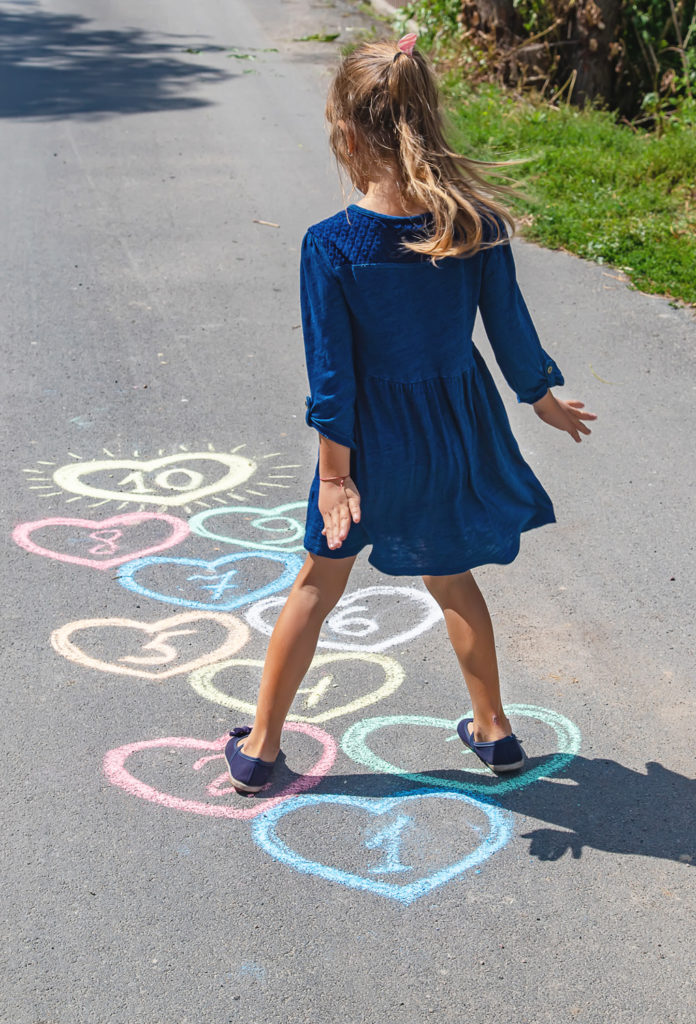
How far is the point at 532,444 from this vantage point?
4.67 m

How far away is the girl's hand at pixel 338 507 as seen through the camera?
2.40 meters

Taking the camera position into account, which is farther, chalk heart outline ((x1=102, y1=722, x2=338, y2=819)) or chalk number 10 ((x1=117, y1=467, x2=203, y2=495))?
chalk number 10 ((x1=117, y1=467, x2=203, y2=495))

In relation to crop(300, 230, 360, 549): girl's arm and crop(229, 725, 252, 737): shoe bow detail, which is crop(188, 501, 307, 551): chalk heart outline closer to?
crop(229, 725, 252, 737): shoe bow detail

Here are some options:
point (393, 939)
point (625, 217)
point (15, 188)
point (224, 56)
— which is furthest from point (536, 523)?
point (224, 56)

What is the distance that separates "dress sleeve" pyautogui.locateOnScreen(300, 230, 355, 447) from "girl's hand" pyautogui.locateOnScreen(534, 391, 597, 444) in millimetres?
509

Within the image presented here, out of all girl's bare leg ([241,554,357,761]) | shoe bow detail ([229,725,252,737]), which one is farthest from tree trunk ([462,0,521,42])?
shoe bow detail ([229,725,252,737])

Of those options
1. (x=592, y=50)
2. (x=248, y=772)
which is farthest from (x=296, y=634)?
(x=592, y=50)

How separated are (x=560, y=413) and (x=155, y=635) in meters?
1.46

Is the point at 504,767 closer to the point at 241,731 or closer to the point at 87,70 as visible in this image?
the point at 241,731

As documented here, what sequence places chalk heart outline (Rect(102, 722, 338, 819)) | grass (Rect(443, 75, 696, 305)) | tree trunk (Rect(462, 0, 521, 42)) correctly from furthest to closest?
tree trunk (Rect(462, 0, 521, 42)), grass (Rect(443, 75, 696, 305)), chalk heart outline (Rect(102, 722, 338, 819))

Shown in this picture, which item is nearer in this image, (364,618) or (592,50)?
(364,618)

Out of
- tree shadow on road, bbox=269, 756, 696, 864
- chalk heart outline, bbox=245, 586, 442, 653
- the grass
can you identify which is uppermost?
the grass

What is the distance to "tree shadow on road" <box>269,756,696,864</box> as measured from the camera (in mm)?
2578

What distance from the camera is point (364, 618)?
3.44 m
